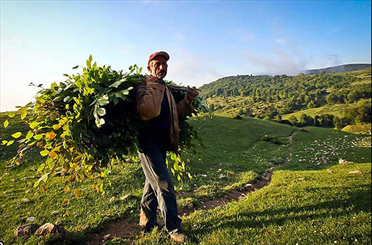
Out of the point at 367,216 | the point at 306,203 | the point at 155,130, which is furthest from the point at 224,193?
the point at 155,130

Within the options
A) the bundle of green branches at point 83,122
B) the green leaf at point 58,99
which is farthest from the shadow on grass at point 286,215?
the green leaf at point 58,99

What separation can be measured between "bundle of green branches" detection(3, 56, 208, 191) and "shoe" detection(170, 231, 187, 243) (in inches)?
81.3

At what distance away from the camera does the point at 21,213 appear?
6.72 metres

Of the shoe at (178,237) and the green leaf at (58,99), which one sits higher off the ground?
the green leaf at (58,99)

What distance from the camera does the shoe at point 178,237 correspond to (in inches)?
185

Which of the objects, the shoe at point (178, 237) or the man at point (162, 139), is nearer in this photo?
the shoe at point (178, 237)

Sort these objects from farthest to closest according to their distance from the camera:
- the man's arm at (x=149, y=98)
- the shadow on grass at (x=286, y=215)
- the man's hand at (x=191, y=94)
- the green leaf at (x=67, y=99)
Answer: the shadow on grass at (x=286, y=215) < the man's hand at (x=191, y=94) < the man's arm at (x=149, y=98) < the green leaf at (x=67, y=99)

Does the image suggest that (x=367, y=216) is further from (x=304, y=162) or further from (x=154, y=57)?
(x=304, y=162)

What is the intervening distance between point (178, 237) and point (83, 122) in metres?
3.10

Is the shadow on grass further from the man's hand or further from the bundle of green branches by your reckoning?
the man's hand

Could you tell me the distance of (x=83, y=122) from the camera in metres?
3.89

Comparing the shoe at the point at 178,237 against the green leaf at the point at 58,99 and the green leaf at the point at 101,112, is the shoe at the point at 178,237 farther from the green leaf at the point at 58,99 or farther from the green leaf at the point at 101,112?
the green leaf at the point at 58,99

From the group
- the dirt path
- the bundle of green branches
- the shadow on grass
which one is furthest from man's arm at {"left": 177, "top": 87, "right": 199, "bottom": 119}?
the dirt path

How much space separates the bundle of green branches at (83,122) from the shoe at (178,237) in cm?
206
